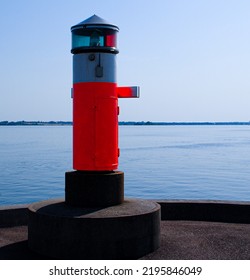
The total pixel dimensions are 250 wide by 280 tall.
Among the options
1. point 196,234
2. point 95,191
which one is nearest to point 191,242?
point 196,234

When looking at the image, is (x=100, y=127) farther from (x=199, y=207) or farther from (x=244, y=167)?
(x=244, y=167)

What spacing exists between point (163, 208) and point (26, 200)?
14.9 m

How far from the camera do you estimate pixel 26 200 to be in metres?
22.6

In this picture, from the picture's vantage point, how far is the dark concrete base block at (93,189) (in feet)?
22.0

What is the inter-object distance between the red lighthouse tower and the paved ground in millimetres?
1389

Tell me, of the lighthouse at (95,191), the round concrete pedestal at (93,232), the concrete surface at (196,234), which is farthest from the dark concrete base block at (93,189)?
the concrete surface at (196,234)

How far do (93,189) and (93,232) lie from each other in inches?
31.3

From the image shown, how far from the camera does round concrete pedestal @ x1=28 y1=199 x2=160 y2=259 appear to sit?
6.07 meters

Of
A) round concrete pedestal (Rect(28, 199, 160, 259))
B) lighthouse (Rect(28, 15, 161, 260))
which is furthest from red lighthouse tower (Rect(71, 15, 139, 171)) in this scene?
round concrete pedestal (Rect(28, 199, 160, 259))

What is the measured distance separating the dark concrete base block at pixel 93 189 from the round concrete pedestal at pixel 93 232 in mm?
171

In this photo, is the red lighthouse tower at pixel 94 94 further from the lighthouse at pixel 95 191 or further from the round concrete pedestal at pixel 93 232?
the round concrete pedestal at pixel 93 232

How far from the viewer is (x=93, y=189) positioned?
6715 mm

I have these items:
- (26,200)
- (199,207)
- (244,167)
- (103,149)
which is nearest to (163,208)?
(199,207)

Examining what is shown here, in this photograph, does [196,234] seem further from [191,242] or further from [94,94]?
[94,94]
